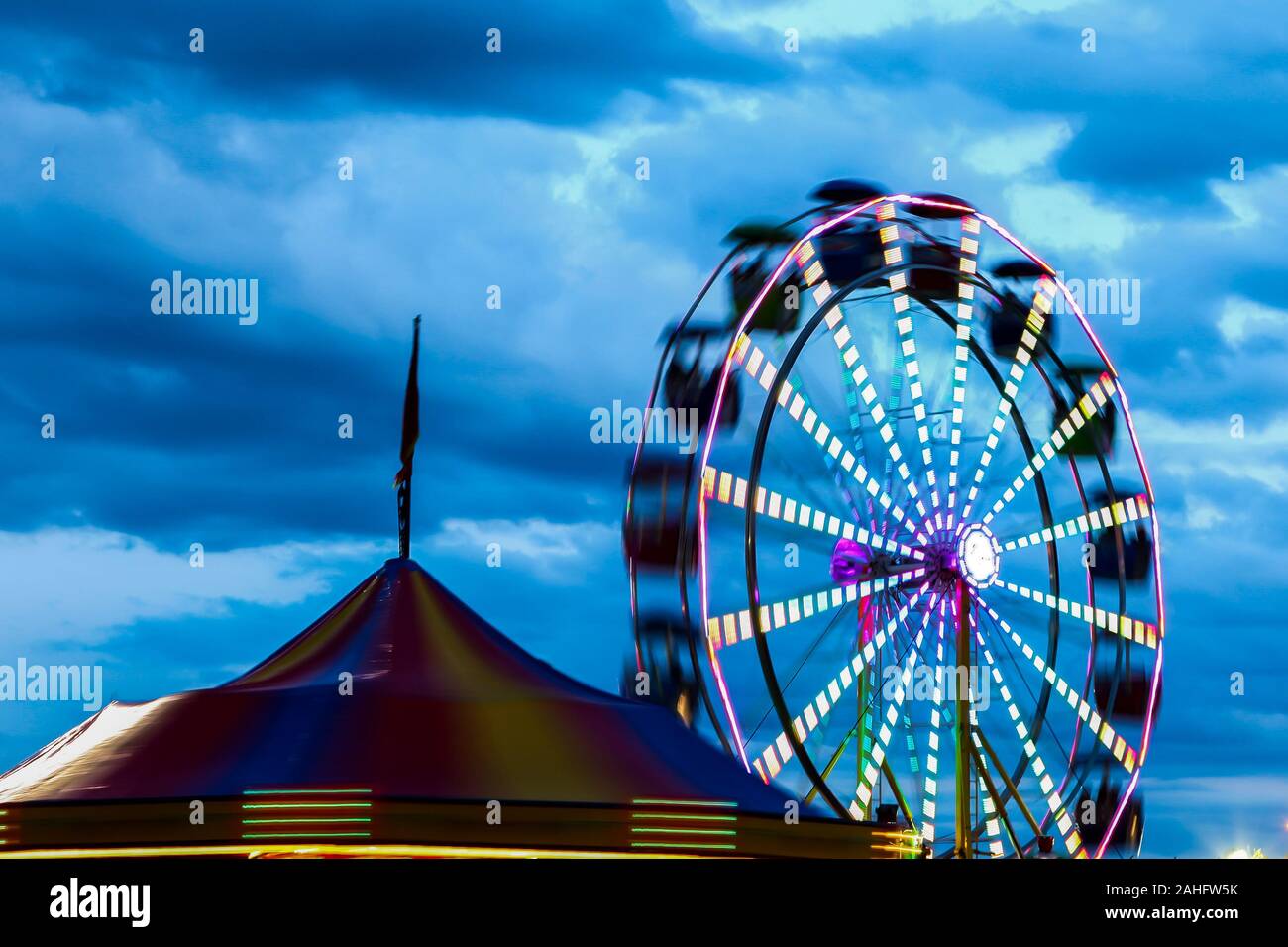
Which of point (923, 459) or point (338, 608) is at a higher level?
point (923, 459)

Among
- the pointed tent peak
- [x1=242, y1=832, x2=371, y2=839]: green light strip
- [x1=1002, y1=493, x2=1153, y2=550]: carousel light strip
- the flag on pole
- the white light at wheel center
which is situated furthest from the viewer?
[x1=1002, y1=493, x2=1153, y2=550]: carousel light strip

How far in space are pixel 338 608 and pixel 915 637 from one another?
7157 mm

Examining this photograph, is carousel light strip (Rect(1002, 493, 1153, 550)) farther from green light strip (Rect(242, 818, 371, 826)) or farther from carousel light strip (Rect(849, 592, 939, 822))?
green light strip (Rect(242, 818, 371, 826))

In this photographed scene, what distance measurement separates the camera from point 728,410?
20125mm

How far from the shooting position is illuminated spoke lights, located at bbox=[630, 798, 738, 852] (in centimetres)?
1466

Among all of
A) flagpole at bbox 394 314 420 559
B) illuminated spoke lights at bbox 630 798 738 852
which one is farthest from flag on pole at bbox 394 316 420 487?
illuminated spoke lights at bbox 630 798 738 852

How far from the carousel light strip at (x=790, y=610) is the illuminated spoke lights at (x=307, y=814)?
20.0 feet

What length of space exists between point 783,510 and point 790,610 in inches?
43.5

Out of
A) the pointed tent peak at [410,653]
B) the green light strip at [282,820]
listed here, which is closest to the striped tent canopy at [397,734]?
the pointed tent peak at [410,653]

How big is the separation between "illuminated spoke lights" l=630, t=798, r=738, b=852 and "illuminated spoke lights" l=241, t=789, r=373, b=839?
2.17 metres

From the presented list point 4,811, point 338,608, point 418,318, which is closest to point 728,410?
point 418,318

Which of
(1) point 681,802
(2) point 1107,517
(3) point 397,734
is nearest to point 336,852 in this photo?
(3) point 397,734

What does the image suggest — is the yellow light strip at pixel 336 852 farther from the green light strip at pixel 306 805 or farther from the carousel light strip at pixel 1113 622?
the carousel light strip at pixel 1113 622
